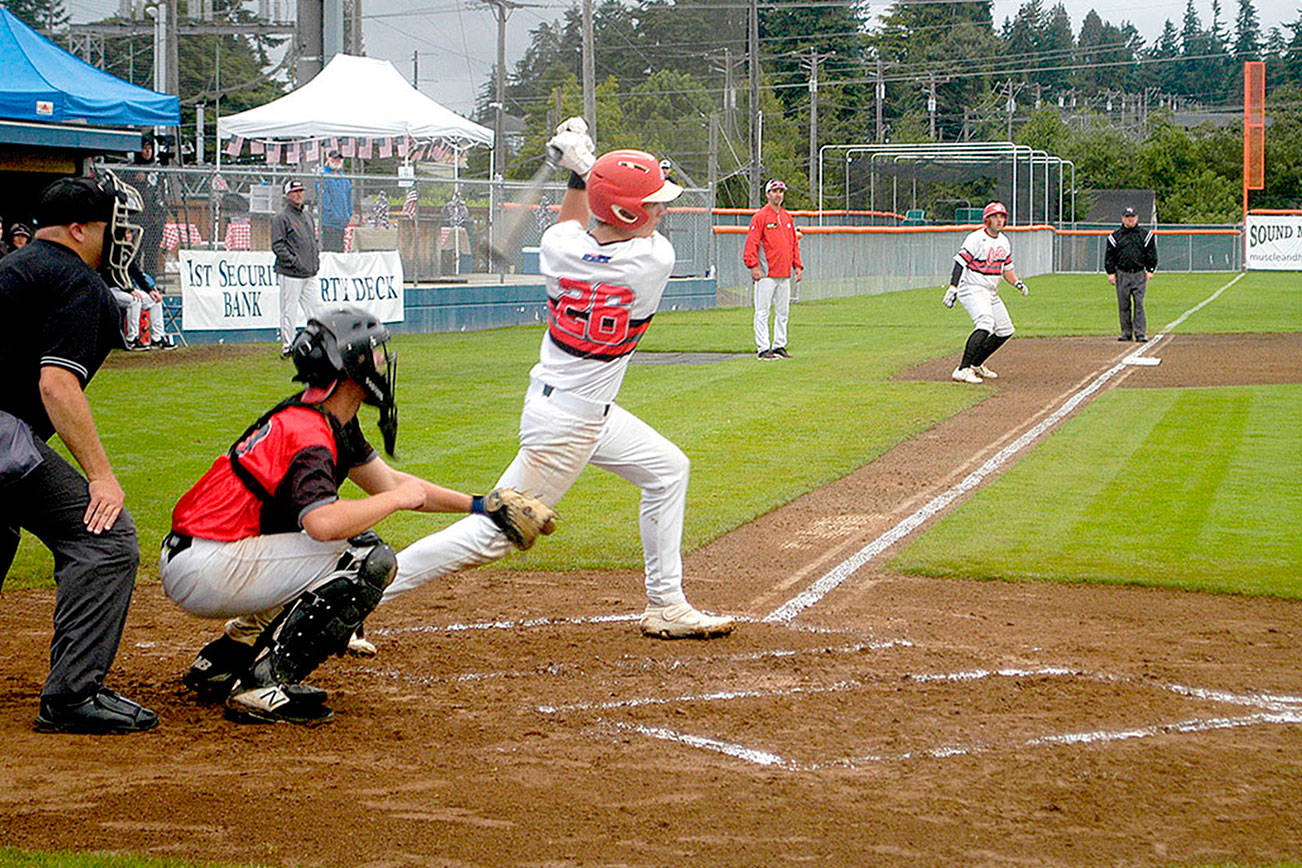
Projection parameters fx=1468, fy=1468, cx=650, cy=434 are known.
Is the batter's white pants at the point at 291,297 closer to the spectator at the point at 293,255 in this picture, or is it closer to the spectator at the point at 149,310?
the spectator at the point at 293,255

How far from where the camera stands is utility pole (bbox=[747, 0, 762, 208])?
43562 mm

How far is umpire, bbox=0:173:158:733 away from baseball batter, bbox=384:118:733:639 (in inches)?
50.1

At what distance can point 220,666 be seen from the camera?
18.5 feet

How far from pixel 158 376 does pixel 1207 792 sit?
15.0 metres

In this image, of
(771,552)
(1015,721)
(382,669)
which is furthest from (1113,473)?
(382,669)

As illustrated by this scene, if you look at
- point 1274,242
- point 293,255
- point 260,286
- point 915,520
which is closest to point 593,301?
point 915,520

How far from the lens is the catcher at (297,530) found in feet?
16.7

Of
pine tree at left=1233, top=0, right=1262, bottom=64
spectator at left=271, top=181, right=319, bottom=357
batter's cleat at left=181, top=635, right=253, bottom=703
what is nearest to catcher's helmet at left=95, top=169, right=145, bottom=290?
batter's cleat at left=181, top=635, right=253, bottom=703

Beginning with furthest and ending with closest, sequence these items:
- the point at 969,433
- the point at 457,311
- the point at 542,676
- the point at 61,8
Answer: the point at 61,8, the point at 457,311, the point at 969,433, the point at 542,676

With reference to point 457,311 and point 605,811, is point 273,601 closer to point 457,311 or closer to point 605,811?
point 605,811

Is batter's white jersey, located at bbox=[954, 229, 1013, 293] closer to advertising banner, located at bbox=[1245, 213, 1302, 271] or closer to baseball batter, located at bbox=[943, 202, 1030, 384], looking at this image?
baseball batter, located at bbox=[943, 202, 1030, 384]

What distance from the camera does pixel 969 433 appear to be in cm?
1329

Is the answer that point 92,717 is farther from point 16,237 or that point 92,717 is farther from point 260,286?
point 260,286

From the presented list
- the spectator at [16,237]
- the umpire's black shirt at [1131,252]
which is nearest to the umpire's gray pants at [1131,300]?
the umpire's black shirt at [1131,252]
